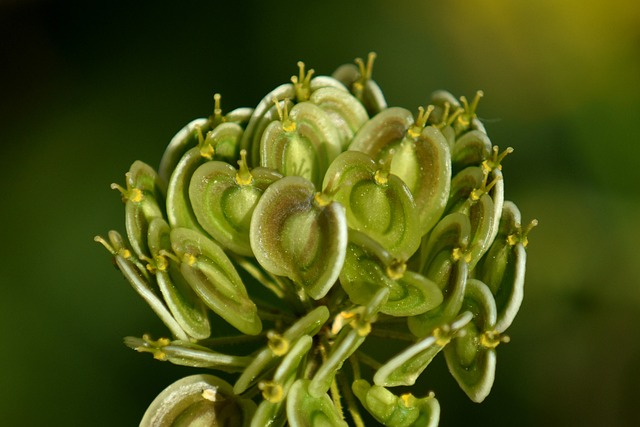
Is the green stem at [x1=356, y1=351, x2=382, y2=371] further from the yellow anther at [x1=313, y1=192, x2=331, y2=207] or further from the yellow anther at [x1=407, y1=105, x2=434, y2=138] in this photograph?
the yellow anther at [x1=407, y1=105, x2=434, y2=138]

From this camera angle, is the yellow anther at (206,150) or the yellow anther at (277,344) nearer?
the yellow anther at (277,344)

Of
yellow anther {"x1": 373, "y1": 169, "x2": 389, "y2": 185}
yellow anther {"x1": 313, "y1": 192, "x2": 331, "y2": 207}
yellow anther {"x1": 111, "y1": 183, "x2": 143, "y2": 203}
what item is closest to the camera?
yellow anther {"x1": 313, "y1": 192, "x2": 331, "y2": 207}

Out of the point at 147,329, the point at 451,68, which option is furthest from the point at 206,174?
the point at 451,68

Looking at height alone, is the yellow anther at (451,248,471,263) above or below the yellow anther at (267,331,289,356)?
below

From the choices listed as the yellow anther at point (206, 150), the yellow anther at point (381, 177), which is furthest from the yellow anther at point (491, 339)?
the yellow anther at point (206, 150)

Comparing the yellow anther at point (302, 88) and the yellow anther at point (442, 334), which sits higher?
the yellow anther at point (302, 88)

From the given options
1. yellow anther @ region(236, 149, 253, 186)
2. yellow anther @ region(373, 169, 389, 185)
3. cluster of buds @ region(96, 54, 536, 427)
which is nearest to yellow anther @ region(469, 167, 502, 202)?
cluster of buds @ region(96, 54, 536, 427)

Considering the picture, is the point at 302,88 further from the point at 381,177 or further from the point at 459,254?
the point at 459,254

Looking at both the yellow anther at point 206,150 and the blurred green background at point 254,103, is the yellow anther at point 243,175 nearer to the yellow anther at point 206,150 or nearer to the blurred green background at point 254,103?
the yellow anther at point 206,150
